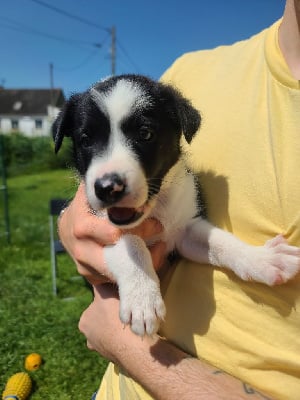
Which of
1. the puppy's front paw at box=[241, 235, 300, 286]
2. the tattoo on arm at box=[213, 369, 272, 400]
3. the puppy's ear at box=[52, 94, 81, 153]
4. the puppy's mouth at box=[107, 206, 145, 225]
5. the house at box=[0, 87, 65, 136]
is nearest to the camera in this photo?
the tattoo on arm at box=[213, 369, 272, 400]

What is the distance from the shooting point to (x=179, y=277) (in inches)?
72.7

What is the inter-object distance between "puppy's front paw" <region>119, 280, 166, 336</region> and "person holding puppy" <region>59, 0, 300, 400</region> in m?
0.05

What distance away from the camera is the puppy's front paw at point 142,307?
1695 mm

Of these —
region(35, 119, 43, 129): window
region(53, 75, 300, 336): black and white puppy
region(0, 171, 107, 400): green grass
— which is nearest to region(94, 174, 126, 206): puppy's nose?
region(53, 75, 300, 336): black and white puppy

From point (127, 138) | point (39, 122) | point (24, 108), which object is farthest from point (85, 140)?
point (39, 122)

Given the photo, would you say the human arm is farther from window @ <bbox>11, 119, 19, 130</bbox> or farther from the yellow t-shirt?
window @ <bbox>11, 119, 19, 130</bbox>

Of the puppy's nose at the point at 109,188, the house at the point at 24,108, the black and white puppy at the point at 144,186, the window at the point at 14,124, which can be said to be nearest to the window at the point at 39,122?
the house at the point at 24,108

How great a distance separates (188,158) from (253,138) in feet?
1.78

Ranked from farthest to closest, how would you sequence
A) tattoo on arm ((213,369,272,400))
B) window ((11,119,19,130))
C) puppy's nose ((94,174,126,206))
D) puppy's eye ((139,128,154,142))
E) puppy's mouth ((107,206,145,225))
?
window ((11,119,19,130))
puppy's eye ((139,128,154,142))
puppy's mouth ((107,206,145,225))
puppy's nose ((94,174,126,206))
tattoo on arm ((213,369,272,400))

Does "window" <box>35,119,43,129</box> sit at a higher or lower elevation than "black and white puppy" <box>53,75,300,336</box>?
lower

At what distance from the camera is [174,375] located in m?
1.52

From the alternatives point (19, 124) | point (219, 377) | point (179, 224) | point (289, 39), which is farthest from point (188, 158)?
point (19, 124)

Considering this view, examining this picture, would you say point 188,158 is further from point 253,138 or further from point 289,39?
point 289,39

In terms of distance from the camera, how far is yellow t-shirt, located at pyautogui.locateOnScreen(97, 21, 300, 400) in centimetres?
148
